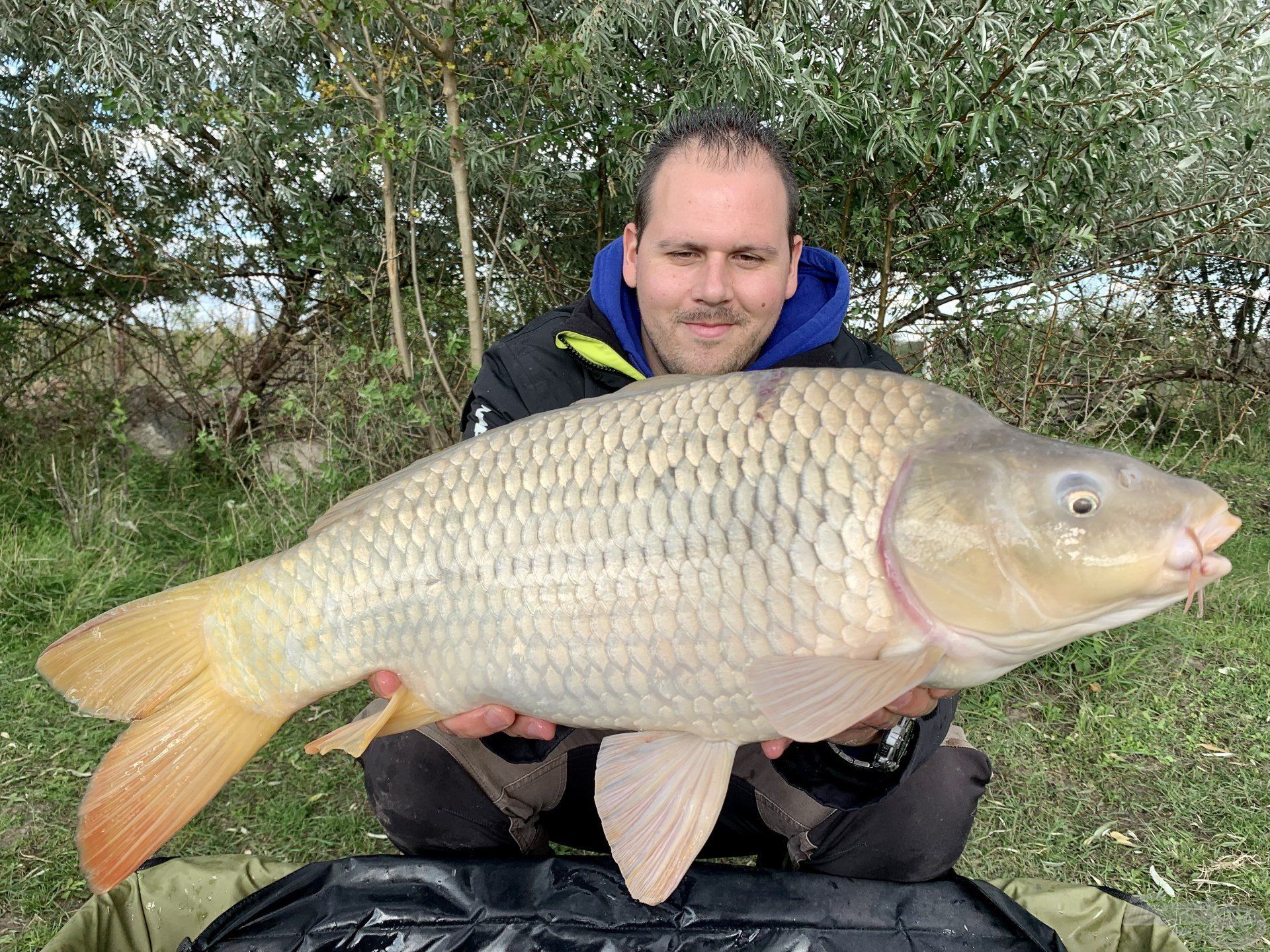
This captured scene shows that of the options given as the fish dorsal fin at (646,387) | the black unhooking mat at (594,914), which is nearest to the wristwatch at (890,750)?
the black unhooking mat at (594,914)

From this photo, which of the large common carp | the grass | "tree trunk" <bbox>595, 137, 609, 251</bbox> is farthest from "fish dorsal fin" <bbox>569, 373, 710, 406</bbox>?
"tree trunk" <bbox>595, 137, 609, 251</bbox>

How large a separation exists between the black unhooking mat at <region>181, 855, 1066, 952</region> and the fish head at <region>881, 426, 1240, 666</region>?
0.47 m

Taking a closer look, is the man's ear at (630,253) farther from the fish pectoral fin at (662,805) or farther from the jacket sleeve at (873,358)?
the fish pectoral fin at (662,805)

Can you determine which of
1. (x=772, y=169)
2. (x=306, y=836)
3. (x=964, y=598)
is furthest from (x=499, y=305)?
(x=964, y=598)

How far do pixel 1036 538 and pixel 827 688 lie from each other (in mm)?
260

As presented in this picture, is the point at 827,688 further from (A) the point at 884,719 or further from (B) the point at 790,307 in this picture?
(B) the point at 790,307

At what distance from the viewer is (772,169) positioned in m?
1.77

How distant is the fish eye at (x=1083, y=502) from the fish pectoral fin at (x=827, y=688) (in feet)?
0.66

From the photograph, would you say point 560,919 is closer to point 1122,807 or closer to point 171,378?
point 1122,807

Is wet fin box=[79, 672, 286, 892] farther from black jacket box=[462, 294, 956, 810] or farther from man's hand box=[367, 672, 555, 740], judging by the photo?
black jacket box=[462, 294, 956, 810]

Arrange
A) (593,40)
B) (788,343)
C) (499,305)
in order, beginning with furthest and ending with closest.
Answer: (499,305), (593,40), (788,343)

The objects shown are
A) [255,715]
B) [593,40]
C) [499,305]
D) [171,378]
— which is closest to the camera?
[255,715]

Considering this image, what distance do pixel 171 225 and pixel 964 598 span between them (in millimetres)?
3687

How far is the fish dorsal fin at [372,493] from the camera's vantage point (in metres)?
1.19
